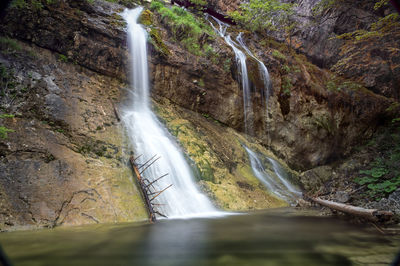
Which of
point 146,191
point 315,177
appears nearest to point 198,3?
point 315,177

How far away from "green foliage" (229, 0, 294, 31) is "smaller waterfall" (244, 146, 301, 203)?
10253 mm

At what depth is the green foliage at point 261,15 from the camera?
15.1m

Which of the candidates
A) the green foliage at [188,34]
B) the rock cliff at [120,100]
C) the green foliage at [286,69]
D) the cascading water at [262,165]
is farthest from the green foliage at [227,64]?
the green foliage at [286,69]

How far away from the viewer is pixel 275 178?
951 cm

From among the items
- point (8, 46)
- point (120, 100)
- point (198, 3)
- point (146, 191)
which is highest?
point (198, 3)

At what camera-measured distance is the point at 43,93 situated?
6.41 meters

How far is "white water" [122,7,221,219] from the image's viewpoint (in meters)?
5.88

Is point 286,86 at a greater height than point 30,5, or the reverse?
point 30,5

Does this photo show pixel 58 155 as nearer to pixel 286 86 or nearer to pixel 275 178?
pixel 275 178

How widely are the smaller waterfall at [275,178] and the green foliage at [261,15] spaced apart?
33.6 feet

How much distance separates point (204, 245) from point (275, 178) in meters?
7.05

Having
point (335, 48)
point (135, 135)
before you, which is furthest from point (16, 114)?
point (335, 48)

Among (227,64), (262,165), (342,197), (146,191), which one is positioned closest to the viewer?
(146,191)

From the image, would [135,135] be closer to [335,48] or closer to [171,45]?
[171,45]
